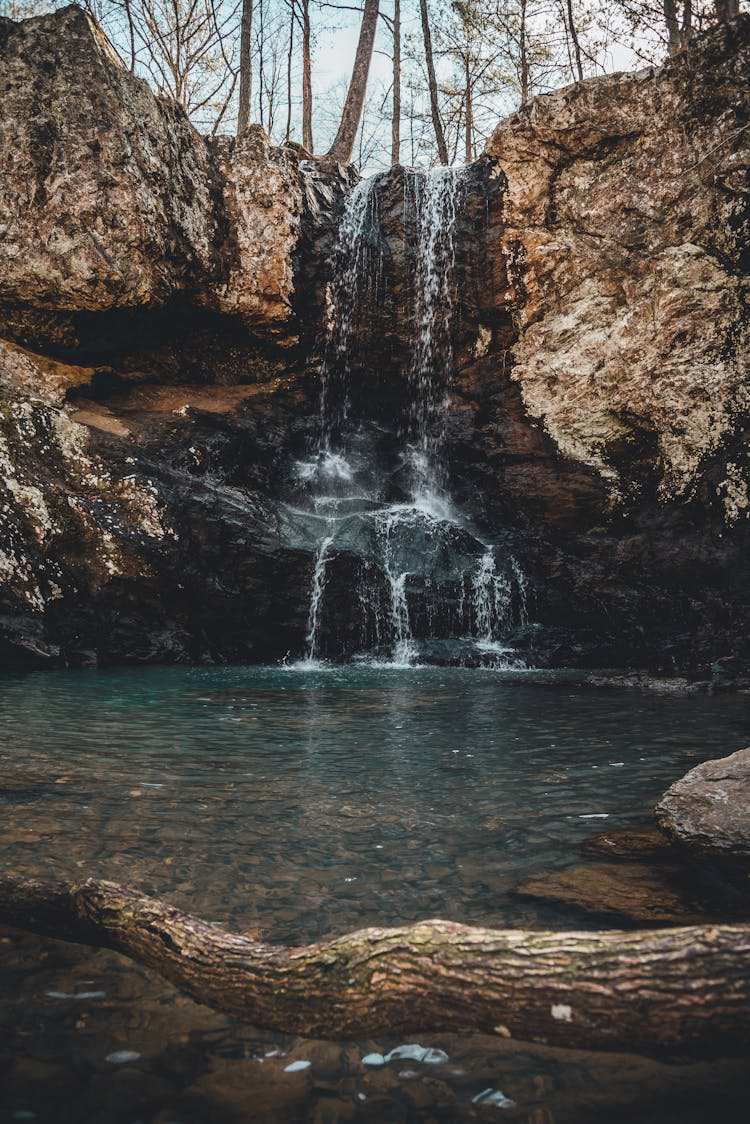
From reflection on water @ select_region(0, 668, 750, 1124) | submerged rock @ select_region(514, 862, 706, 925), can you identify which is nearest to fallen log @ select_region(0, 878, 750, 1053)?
reflection on water @ select_region(0, 668, 750, 1124)

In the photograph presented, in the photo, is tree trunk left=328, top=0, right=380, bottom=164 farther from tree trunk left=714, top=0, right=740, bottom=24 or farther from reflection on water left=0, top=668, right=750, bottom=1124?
reflection on water left=0, top=668, right=750, bottom=1124

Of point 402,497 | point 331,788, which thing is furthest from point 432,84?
point 331,788

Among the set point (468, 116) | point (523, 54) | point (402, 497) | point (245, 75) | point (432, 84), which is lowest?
point (402, 497)

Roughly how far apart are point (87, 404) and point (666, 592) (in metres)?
10.8

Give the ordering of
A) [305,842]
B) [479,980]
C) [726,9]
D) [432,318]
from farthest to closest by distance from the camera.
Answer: [432,318] → [726,9] → [305,842] → [479,980]

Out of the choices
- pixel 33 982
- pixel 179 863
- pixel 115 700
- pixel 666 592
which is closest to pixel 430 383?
pixel 666 592

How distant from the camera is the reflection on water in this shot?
1885 mm

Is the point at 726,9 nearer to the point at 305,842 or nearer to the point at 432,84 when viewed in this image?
the point at 432,84

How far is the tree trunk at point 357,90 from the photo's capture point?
16406mm

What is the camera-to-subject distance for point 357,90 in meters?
16.7

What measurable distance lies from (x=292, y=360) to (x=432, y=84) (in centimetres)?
1285

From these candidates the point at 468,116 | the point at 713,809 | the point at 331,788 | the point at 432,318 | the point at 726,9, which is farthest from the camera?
the point at 468,116

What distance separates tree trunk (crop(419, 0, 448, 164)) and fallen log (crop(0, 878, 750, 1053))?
22.4 m

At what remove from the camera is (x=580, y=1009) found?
180cm
